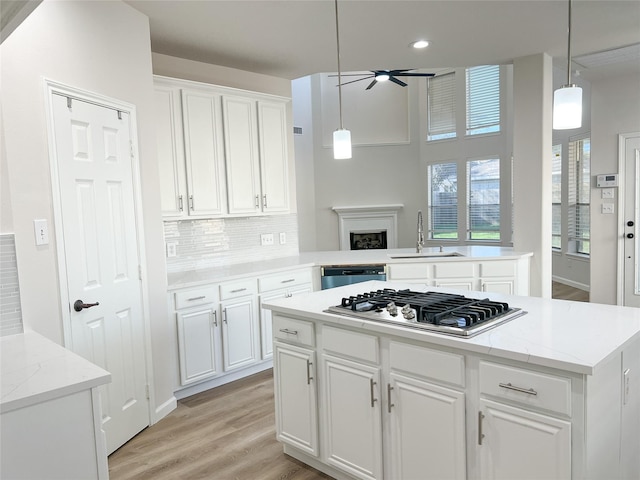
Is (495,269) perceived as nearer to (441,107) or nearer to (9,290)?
(9,290)

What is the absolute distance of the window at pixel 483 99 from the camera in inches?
332

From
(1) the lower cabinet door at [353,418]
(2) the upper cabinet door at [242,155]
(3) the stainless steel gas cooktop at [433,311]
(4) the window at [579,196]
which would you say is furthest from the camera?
(4) the window at [579,196]

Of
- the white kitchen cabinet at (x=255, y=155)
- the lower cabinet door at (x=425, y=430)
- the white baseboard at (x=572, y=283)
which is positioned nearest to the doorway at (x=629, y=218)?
the white baseboard at (x=572, y=283)

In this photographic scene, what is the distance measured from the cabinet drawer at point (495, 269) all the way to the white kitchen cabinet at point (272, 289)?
68.2 inches

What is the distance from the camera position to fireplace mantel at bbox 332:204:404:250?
8.84 meters

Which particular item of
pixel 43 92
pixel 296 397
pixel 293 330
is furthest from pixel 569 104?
pixel 43 92

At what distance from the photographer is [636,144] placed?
5484 millimetres

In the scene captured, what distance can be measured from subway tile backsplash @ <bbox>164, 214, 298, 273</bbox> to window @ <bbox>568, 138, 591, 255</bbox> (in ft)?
15.9

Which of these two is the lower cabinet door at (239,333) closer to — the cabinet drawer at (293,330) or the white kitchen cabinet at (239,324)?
the white kitchen cabinet at (239,324)

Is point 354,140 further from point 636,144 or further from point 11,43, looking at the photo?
point 11,43

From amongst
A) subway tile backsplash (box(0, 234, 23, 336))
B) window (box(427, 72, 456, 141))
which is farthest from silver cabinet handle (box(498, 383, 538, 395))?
window (box(427, 72, 456, 141))

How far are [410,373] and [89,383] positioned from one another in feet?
4.10

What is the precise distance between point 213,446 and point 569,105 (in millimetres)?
2684

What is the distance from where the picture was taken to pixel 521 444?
1.64 metres
